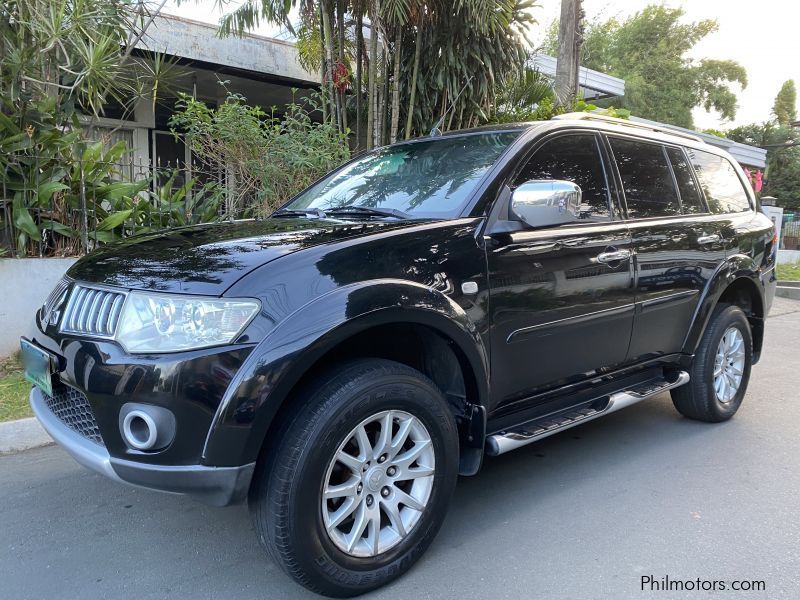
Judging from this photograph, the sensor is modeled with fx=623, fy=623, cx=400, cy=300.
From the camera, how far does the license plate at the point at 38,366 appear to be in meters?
2.42

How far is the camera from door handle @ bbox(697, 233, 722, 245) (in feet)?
12.9

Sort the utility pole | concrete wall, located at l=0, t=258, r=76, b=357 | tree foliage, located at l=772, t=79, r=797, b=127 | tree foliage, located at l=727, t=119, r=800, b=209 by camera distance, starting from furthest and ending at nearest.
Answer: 1. tree foliage, located at l=772, t=79, r=797, b=127
2. tree foliage, located at l=727, t=119, r=800, b=209
3. the utility pole
4. concrete wall, located at l=0, t=258, r=76, b=357

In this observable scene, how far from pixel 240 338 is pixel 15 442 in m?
2.73

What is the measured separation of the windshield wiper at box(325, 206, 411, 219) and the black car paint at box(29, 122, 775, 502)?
0.18 meters

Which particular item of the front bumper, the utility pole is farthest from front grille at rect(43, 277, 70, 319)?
the utility pole

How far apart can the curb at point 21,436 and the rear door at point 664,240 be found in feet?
12.1

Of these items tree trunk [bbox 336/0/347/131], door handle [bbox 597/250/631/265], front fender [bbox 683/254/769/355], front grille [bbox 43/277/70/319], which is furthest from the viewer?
tree trunk [bbox 336/0/347/131]

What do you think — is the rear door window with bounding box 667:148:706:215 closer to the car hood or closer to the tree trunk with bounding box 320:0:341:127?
the car hood

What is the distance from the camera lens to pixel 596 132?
3.54 meters

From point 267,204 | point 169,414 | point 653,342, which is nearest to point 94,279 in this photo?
point 169,414

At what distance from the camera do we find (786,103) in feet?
137

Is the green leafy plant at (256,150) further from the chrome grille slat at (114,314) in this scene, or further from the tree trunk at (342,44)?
the chrome grille slat at (114,314)

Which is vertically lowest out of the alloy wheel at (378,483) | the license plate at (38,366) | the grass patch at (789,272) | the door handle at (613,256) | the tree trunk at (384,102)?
the grass patch at (789,272)

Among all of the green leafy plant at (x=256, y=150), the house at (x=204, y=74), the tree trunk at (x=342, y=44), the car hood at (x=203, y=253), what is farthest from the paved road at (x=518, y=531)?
the tree trunk at (x=342, y=44)
